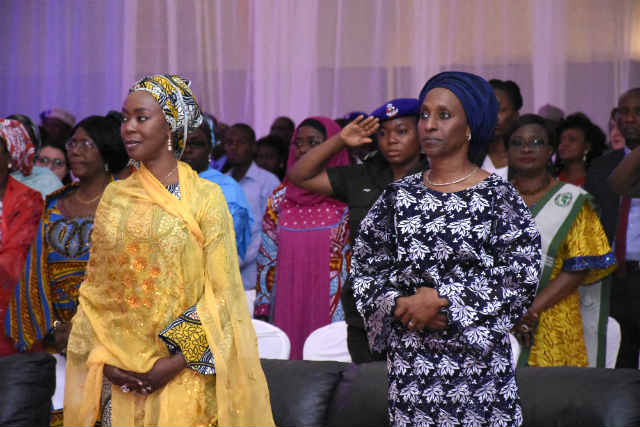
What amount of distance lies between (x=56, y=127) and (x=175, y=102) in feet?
16.5

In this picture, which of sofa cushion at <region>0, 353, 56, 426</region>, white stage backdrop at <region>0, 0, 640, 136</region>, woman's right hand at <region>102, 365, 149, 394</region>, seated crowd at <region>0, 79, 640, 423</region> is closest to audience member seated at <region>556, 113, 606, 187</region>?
seated crowd at <region>0, 79, 640, 423</region>

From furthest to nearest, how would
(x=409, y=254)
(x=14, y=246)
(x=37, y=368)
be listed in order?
(x=14, y=246)
(x=37, y=368)
(x=409, y=254)

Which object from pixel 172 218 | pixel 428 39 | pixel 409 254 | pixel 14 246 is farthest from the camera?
pixel 428 39

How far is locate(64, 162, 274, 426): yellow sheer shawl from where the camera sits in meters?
2.34

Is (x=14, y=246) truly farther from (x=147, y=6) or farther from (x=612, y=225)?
(x=147, y=6)

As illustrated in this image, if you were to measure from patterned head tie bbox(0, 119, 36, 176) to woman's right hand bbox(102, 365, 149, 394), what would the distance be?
78.8 inches

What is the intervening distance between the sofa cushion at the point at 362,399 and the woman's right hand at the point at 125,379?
27.6 inches

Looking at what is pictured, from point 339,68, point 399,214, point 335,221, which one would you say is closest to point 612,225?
point 335,221

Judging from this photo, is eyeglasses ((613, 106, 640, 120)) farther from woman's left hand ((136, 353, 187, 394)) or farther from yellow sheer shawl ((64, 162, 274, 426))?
woman's left hand ((136, 353, 187, 394))

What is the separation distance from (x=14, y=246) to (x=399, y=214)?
7.24 feet

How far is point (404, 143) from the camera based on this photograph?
137 inches

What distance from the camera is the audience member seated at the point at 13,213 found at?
366 centimetres

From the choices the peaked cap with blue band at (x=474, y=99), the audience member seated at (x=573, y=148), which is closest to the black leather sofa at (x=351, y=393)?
the peaked cap with blue band at (x=474, y=99)

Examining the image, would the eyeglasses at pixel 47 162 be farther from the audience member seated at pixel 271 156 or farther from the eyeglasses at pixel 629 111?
the eyeglasses at pixel 629 111
